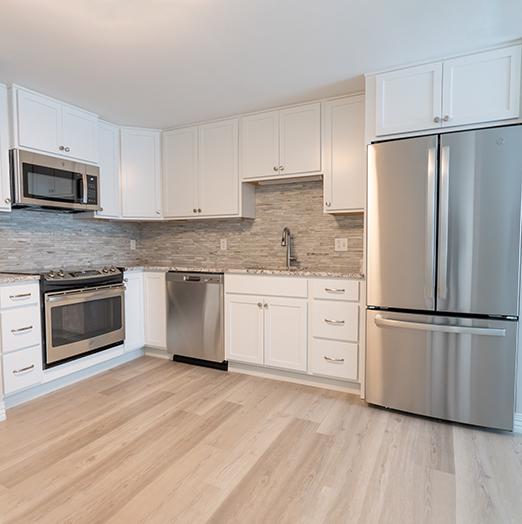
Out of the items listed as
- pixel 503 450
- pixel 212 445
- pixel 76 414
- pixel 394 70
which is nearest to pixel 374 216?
pixel 394 70

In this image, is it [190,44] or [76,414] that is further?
[76,414]

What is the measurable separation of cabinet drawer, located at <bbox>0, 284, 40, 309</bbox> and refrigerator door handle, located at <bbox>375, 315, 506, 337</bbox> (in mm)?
2406

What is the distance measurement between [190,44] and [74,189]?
65.0 inches

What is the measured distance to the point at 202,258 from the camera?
3922 millimetres

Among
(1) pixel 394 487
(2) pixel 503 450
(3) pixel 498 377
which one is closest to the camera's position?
(1) pixel 394 487

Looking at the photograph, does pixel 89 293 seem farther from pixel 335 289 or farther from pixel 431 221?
pixel 431 221

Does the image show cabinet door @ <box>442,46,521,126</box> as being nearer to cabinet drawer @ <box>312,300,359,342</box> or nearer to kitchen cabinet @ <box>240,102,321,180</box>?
kitchen cabinet @ <box>240,102,321,180</box>

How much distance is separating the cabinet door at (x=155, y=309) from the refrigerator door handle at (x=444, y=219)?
2.39 meters

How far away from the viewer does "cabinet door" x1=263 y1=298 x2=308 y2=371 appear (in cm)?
286

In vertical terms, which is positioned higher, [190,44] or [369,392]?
[190,44]

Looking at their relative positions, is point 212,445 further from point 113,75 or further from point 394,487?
point 113,75

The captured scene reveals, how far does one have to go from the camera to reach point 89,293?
9.86 ft

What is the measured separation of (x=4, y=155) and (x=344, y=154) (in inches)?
99.8

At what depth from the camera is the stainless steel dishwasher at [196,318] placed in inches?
126
